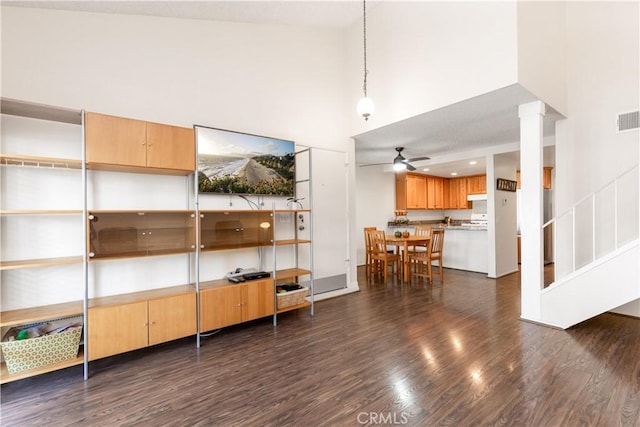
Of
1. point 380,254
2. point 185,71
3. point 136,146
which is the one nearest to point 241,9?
point 185,71

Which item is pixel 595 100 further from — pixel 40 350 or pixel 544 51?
pixel 40 350

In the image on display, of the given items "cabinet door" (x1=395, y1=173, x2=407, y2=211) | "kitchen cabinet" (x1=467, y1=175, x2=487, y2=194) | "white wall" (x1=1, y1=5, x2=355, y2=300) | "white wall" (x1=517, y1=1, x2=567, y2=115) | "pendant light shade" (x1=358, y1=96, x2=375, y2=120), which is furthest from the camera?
"kitchen cabinet" (x1=467, y1=175, x2=487, y2=194)

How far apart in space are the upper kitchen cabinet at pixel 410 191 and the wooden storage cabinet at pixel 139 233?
19.1 feet

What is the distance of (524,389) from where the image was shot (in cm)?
207

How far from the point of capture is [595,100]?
3625 mm

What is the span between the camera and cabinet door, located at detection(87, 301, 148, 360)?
2336mm

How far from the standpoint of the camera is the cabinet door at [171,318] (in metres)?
2.60

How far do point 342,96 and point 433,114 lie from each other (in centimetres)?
165

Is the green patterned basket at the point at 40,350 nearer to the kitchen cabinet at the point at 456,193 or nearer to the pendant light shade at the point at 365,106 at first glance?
the pendant light shade at the point at 365,106

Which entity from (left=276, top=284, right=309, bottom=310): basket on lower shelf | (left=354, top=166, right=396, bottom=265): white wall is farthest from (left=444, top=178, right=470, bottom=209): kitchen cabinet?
(left=276, top=284, right=309, bottom=310): basket on lower shelf

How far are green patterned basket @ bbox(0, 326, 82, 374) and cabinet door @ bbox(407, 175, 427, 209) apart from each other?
693cm

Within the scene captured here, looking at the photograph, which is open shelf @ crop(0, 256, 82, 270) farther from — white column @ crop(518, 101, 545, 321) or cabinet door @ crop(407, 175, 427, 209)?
cabinet door @ crop(407, 175, 427, 209)

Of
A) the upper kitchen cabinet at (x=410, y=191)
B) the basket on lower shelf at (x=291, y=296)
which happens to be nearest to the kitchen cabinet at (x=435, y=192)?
the upper kitchen cabinet at (x=410, y=191)

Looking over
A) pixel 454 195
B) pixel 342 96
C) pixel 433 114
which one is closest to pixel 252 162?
pixel 342 96
